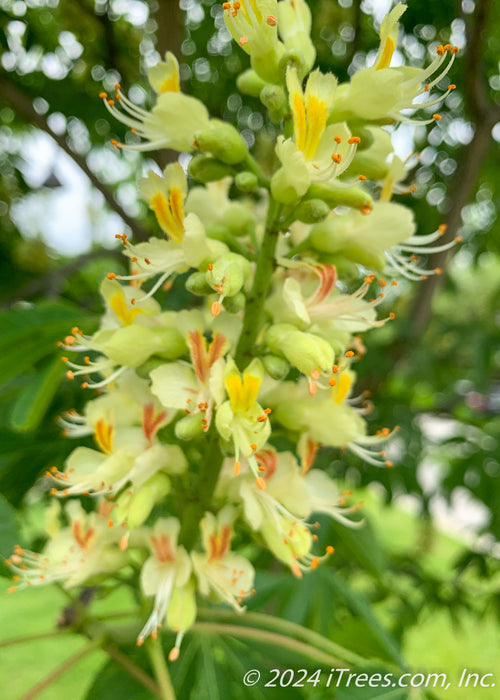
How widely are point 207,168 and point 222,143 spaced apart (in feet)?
0.17

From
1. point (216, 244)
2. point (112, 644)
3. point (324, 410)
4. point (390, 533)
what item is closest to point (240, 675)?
point (112, 644)

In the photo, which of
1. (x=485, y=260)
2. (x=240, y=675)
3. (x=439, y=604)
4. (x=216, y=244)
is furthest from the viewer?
(x=485, y=260)

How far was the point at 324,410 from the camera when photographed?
107 cm

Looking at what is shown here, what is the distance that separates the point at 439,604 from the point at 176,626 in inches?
80.6

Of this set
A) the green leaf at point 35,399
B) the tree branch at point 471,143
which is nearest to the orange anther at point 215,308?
the green leaf at point 35,399

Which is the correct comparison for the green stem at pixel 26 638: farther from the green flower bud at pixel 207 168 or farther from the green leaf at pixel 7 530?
the green flower bud at pixel 207 168

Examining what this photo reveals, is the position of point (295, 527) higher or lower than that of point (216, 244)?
lower

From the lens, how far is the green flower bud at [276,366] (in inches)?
37.8

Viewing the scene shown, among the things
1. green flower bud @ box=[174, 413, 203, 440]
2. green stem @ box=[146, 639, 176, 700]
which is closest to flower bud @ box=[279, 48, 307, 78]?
green flower bud @ box=[174, 413, 203, 440]

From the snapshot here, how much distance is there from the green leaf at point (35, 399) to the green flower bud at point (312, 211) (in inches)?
24.6

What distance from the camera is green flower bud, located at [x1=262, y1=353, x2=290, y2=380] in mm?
961

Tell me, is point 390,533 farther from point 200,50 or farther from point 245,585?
point 245,585

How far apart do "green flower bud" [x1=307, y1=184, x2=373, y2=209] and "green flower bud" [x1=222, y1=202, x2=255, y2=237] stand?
14 cm

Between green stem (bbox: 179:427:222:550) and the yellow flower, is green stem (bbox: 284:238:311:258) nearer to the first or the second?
the yellow flower
